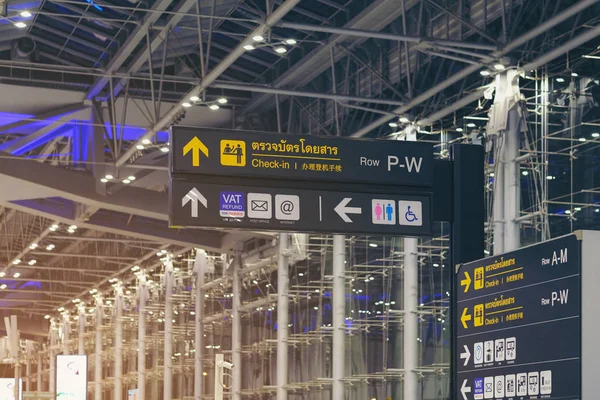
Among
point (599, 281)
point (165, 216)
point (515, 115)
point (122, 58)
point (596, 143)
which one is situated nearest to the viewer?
point (599, 281)

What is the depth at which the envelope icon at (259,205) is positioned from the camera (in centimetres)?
1121

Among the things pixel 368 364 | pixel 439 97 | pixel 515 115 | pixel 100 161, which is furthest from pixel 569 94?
pixel 100 161

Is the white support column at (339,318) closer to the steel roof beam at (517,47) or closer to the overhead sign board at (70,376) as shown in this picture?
the steel roof beam at (517,47)

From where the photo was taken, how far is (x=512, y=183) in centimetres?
2480

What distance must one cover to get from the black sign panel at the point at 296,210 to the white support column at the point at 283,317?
93.5 feet

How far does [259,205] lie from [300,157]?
2.08 feet

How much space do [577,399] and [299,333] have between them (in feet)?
106

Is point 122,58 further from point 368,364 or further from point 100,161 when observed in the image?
point 368,364

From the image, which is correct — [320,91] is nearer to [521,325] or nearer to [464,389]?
[464,389]

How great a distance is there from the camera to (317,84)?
3284cm

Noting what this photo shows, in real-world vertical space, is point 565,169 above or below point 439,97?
below

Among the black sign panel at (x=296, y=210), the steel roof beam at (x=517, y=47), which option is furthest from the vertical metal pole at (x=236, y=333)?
the black sign panel at (x=296, y=210)

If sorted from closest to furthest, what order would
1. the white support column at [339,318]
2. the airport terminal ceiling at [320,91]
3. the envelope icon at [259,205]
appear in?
1. the envelope icon at [259,205]
2. the airport terminal ceiling at [320,91]
3. the white support column at [339,318]

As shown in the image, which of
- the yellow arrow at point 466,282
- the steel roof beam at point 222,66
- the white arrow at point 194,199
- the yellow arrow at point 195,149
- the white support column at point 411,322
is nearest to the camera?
the yellow arrow at point 466,282
